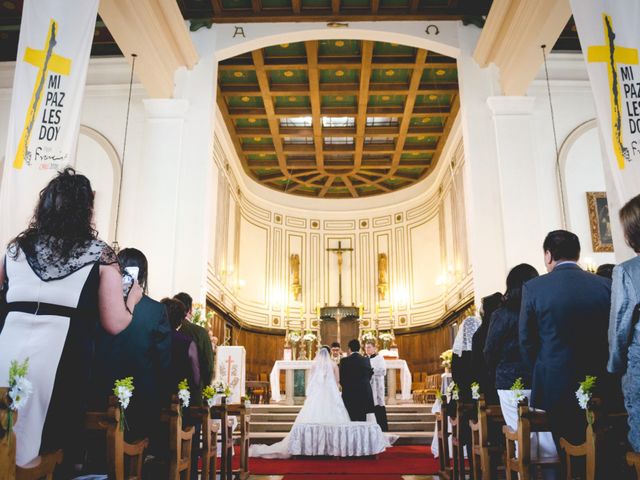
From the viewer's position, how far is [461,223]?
13.0 m

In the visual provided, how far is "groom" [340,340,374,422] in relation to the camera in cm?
757

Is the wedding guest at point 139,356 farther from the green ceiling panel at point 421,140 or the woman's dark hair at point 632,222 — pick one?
the green ceiling panel at point 421,140

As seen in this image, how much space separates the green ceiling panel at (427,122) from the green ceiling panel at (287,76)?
10.2 ft

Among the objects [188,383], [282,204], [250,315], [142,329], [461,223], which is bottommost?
[188,383]

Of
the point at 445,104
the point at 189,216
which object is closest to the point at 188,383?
the point at 189,216

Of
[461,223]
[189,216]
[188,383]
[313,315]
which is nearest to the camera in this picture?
[188,383]

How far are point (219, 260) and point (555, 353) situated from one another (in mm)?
10815

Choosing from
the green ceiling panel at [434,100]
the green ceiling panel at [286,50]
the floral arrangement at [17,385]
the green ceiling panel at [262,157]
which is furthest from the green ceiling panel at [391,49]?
the floral arrangement at [17,385]

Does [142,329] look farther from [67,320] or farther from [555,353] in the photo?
[555,353]

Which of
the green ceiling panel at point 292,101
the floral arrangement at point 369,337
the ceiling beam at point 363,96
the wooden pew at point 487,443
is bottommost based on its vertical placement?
the wooden pew at point 487,443

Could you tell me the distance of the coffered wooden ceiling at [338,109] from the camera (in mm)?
11508

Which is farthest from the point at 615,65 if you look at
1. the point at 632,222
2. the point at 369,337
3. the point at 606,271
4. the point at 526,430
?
the point at 369,337

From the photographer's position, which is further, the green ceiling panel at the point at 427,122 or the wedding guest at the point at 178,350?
the green ceiling panel at the point at 427,122

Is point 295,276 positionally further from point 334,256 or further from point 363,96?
point 363,96
